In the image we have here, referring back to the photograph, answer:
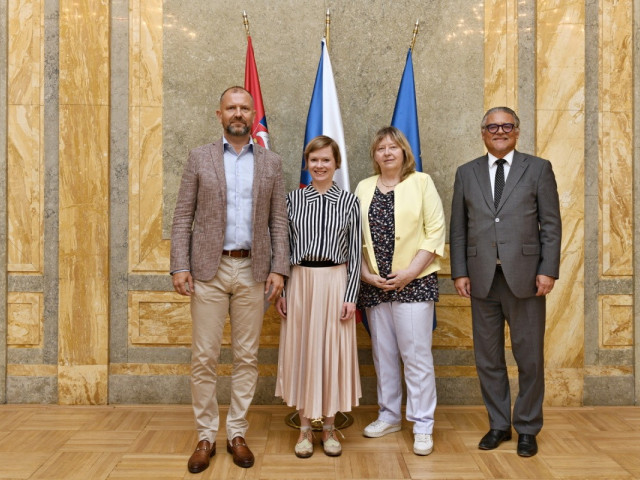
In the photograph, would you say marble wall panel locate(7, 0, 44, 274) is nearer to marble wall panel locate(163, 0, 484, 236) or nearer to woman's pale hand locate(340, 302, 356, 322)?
marble wall panel locate(163, 0, 484, 236)

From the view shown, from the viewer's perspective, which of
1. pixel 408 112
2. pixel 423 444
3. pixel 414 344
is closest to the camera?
pixel 423 444

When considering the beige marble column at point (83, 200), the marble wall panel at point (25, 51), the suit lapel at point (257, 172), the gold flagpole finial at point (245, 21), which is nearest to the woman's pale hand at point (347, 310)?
the suit lapel at point (257, 172)

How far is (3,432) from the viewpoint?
10.7ft

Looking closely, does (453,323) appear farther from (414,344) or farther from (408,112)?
(408,112)

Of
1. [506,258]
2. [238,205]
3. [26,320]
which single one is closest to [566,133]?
[506,258]

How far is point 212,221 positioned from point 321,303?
0.69 meters

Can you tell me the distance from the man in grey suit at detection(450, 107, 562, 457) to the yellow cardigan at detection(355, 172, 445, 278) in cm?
11

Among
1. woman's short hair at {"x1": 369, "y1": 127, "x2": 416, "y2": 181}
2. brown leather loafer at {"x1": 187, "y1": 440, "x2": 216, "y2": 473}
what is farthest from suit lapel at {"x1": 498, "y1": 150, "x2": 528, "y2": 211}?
brown leather loafer at {"x1": 187, "y1": 440, "x2": 216, "y2": 473}

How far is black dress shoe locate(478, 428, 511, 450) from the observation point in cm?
300

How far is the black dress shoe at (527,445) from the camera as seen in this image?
2.91m

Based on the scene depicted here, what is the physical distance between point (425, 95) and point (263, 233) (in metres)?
1.78

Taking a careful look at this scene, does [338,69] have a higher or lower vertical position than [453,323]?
higher

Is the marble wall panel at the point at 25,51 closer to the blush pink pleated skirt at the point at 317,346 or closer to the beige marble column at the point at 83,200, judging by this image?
the beige marble column at the point at 83,200

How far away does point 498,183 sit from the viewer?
2.98 metres
